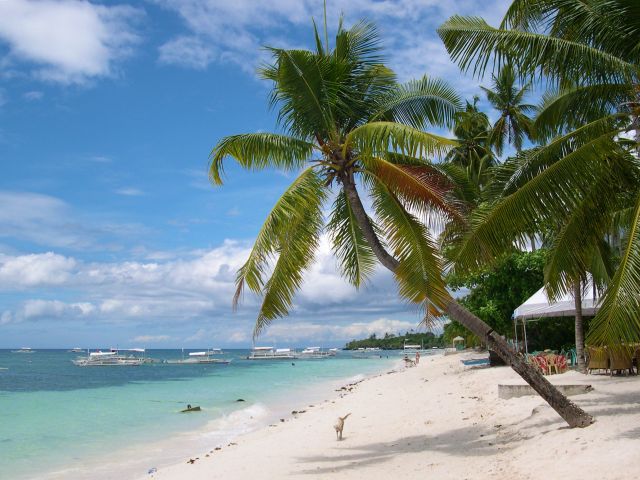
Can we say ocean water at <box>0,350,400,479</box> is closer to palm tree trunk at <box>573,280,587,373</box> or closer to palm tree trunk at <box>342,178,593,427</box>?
palm tree trunk at <box>342,178,593,427</box>

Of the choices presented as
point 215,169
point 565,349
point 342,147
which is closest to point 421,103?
point 342,147

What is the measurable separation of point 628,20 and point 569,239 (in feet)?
9.08

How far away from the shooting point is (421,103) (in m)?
9.09

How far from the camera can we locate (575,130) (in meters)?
7.39

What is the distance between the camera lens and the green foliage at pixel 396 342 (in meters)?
136

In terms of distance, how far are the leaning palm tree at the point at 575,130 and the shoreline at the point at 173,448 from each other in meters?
9.59

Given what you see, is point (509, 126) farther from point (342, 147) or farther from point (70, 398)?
point (70, 398)

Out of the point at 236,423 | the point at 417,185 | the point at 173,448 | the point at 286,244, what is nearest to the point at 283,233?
the point at 286,244

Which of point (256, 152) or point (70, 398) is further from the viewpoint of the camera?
point (70, 398)

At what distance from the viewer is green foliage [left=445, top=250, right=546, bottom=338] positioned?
20.1 m

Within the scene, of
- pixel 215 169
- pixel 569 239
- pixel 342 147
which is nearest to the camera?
pixel 569 239


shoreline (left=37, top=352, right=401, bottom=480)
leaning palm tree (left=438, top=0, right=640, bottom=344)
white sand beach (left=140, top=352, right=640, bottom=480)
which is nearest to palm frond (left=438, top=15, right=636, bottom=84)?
leaning palm tree (left=438, top=0, right=640, bottom=344)

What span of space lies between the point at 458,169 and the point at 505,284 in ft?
41.9

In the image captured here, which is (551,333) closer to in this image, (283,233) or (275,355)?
(283,233)
